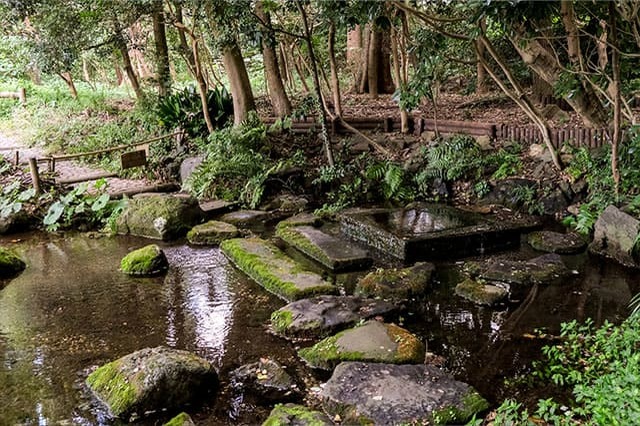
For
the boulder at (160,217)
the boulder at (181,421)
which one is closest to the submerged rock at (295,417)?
the boulder at (181,421)

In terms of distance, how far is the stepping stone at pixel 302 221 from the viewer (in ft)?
26.9

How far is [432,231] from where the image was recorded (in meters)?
7.06

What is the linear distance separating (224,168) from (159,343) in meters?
5.41

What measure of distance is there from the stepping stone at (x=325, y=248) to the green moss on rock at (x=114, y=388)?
2.91 meters

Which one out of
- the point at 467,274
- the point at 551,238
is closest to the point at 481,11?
the point at 467,274

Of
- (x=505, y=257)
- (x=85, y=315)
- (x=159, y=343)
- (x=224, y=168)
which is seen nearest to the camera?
(x=159, y=343)

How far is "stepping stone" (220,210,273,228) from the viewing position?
873cm

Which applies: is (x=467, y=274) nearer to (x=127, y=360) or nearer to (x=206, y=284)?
(x=206, y=284)

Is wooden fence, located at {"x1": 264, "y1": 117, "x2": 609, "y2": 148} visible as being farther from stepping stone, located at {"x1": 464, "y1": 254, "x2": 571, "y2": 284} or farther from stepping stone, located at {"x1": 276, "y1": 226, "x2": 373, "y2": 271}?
stepping stone, located at {"x1": 276, "y1": 226, "x2": 373, "y2": 271}

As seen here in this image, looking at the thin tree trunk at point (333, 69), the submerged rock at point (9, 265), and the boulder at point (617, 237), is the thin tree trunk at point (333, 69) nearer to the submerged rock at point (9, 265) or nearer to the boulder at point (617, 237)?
the boulder at point (617, 237)

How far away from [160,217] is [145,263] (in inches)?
62.6

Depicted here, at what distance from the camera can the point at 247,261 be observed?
674 cm

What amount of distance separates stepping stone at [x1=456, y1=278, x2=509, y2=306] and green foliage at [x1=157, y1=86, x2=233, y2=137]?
304 inches

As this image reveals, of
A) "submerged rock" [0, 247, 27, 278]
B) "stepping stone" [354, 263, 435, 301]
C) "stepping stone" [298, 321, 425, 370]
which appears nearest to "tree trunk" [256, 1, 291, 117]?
"submerged rock" [0, 247, 27, 278]
